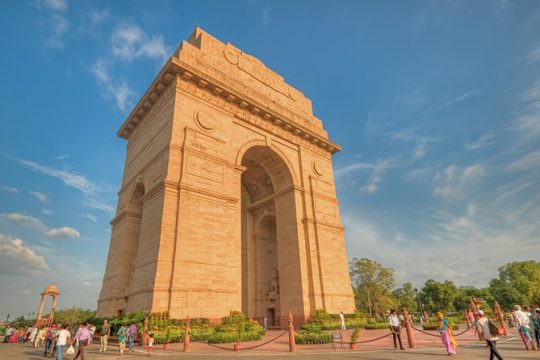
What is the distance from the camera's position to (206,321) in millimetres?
13789

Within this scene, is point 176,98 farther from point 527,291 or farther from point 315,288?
point 527,291

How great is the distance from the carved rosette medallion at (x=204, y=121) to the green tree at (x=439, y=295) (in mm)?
58802

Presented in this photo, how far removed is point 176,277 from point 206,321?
2381 mm

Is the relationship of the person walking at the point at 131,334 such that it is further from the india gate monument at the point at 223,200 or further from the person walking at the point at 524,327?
the person walking at the point at 524,327

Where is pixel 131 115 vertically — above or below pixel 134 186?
above

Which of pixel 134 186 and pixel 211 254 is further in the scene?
pixel 134 186

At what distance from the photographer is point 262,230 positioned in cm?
2573

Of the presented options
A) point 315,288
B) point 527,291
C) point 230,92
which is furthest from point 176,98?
point 527,291

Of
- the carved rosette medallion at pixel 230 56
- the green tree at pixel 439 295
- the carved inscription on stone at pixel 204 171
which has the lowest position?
the green tree at pixel 439 295

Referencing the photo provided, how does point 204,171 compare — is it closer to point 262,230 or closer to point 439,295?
point 262,230

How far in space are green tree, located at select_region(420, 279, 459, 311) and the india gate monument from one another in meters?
47.3

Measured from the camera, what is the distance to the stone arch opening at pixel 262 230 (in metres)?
23.0

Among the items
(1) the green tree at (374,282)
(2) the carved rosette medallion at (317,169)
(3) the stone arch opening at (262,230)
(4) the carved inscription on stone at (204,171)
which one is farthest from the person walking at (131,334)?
(1) the green tree at (374,282)

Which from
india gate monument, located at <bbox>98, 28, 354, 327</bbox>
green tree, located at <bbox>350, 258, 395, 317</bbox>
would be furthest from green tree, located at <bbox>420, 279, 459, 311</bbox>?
india gate monument, located at <bbox>98, 28, 354, 327</bbox>
